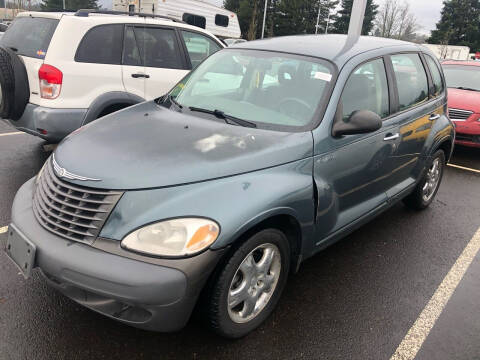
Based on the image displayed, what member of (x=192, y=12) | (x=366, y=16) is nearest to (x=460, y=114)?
(x=192, y=12)

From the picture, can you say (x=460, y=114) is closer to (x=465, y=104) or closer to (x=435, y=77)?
(x=465, y=104)

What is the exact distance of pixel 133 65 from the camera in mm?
5258

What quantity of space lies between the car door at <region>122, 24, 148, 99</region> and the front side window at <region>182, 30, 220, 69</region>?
30.4 inches

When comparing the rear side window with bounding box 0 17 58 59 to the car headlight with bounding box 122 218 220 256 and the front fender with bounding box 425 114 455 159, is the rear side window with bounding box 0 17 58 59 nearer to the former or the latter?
the car headlight with bounding box 122 218 220 256

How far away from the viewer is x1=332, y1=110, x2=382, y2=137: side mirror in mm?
2809

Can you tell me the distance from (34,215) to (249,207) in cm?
124

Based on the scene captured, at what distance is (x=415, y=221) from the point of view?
4469mm

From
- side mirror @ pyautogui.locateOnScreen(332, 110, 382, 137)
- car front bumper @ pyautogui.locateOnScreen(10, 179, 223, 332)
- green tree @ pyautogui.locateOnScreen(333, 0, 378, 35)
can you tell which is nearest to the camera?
car front bumper @ pyautogui.locateOnScreen(10, 179, 223, 332)

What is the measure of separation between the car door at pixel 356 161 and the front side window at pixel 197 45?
3.20m

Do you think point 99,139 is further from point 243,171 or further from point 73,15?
point 73,15

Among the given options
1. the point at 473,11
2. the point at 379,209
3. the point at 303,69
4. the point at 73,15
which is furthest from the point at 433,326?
the point at 473,11

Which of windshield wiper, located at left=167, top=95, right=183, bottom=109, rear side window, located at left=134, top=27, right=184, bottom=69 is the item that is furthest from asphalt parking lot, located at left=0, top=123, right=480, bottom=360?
rear side window, located at left=134, top=27, right=184, bottom=69

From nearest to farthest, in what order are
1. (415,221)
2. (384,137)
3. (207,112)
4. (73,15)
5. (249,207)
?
(249,207), (207,112), (384,137), (415,221), (73,15)

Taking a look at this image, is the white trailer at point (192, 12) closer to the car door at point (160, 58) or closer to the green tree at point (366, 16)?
the car door at point (160, 58)
